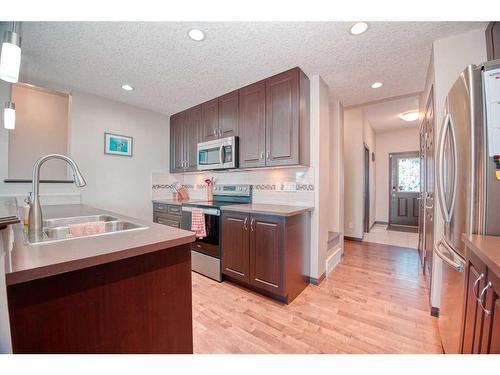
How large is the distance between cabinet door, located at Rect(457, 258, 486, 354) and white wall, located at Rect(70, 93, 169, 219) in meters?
3.62

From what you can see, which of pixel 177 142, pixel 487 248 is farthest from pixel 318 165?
pixel 177 142

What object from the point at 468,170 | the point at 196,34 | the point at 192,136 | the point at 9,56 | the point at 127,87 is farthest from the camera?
the point at 192,136

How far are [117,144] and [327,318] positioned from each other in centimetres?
337

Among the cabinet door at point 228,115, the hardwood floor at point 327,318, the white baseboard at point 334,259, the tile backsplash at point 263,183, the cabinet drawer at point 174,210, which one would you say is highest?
the cabinet door at point 228,115

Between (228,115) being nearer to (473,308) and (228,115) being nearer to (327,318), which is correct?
(327,318)

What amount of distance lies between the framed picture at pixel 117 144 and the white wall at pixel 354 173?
3.93 m

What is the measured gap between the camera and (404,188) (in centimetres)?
530

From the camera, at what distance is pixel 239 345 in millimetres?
1439

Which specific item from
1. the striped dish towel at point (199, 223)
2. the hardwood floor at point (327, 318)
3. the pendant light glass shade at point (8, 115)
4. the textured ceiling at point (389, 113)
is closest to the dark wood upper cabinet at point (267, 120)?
the striped dish towel at point (199, 223)

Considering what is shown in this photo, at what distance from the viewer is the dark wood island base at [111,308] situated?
25.9 inches

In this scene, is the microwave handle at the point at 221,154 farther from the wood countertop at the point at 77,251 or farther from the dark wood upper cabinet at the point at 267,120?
the wood countertop at the point at 77,251

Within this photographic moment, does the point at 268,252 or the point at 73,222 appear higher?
the point at 73,222

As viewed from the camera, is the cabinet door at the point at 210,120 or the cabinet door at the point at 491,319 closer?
the cabinet door at the point at 491,319
